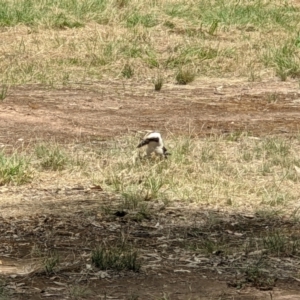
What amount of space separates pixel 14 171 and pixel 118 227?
130 centimetres

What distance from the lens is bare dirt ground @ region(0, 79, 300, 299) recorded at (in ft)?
16.5

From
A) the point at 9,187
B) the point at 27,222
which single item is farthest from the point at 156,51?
the point at 27,222

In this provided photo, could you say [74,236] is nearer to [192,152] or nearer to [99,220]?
[99,220]

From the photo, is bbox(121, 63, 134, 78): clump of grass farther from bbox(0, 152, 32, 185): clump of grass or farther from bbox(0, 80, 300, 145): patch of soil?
bbox(0, 152, 32, 185): clump of grass

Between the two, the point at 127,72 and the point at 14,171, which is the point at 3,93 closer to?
the point at 127,72

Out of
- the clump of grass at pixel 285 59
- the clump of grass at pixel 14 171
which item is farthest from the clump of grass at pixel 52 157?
the clump of grass at pixel 285 59

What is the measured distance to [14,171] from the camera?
7.11m

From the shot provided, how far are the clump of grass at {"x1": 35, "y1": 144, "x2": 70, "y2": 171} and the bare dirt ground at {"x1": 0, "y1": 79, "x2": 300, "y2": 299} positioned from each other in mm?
504

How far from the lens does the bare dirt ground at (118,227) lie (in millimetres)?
5016

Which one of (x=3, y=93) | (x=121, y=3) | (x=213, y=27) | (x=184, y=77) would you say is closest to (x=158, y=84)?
(x=184, y=77)

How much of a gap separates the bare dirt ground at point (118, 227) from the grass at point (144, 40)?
79.8 inches

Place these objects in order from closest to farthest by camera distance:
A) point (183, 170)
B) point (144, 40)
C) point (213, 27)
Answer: point (183, 170), point (144, 40), point (213, 27)

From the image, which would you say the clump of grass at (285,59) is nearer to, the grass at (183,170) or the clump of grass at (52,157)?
the grass at (183,170)

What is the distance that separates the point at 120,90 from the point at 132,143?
3.07 metres
